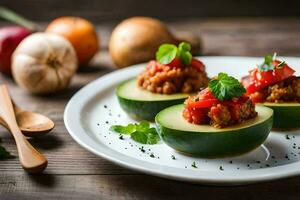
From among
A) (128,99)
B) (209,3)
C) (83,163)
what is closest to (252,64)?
(128,99)

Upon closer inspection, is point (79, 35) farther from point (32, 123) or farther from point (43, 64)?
point (32, 123)

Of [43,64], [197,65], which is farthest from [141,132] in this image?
[43,64]

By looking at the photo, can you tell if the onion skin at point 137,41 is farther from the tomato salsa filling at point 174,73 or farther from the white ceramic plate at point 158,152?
the tomato salsa filling at point 174,73

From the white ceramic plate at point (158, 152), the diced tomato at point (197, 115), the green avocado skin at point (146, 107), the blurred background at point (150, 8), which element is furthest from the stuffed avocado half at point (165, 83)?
the blurred background at point (150, 8)

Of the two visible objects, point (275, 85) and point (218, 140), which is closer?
point (218, 140)

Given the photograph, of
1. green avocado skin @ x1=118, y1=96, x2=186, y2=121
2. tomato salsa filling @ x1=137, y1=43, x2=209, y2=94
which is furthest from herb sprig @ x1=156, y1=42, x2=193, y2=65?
green avocado skin @ x1=118, y1=96, x2=186, y2=121

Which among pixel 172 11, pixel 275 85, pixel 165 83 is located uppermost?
pixel 275 85

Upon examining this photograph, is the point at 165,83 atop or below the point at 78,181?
atop
